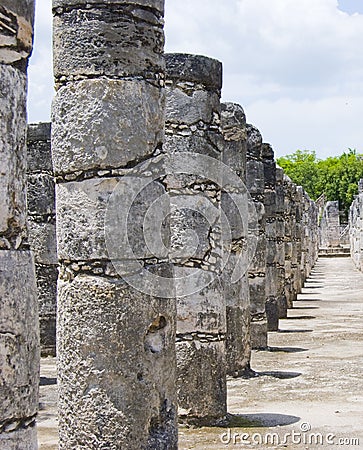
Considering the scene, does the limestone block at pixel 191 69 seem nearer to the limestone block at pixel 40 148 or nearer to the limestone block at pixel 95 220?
the limestone block at pixel 95 220

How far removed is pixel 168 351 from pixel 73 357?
606mm

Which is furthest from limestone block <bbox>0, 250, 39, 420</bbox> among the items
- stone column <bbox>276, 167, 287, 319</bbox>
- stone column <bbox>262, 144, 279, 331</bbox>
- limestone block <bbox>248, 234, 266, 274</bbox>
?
stone column <bbox>276, 167, 287, 319</bbox>

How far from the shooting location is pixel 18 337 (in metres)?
3.11

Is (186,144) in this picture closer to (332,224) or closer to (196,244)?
(196,244)

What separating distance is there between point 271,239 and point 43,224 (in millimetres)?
5614

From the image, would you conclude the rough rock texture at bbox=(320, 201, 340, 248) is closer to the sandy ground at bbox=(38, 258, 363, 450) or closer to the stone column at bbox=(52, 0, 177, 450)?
the sandy ground at bbox=(38, 258, 363, 450)

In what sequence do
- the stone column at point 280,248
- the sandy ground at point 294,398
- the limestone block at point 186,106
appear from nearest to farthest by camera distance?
1. the sandy ground at point 294,398
2. the limestone block at point 186,106
3. the stone column at point 280,248

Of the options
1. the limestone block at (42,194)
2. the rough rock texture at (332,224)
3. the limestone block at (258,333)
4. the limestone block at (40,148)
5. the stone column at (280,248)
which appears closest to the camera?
the limestone block at (40,148)

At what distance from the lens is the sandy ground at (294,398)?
24.3ft

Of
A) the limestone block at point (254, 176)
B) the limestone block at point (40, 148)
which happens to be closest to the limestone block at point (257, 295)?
the limestone block at point (254, 176)

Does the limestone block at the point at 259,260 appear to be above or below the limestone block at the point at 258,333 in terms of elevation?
above

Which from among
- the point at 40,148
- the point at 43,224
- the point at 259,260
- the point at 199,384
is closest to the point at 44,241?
the point at 43,224

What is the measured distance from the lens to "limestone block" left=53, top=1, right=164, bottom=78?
570 cm

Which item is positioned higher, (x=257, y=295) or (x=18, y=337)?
(x=18, y=337)
